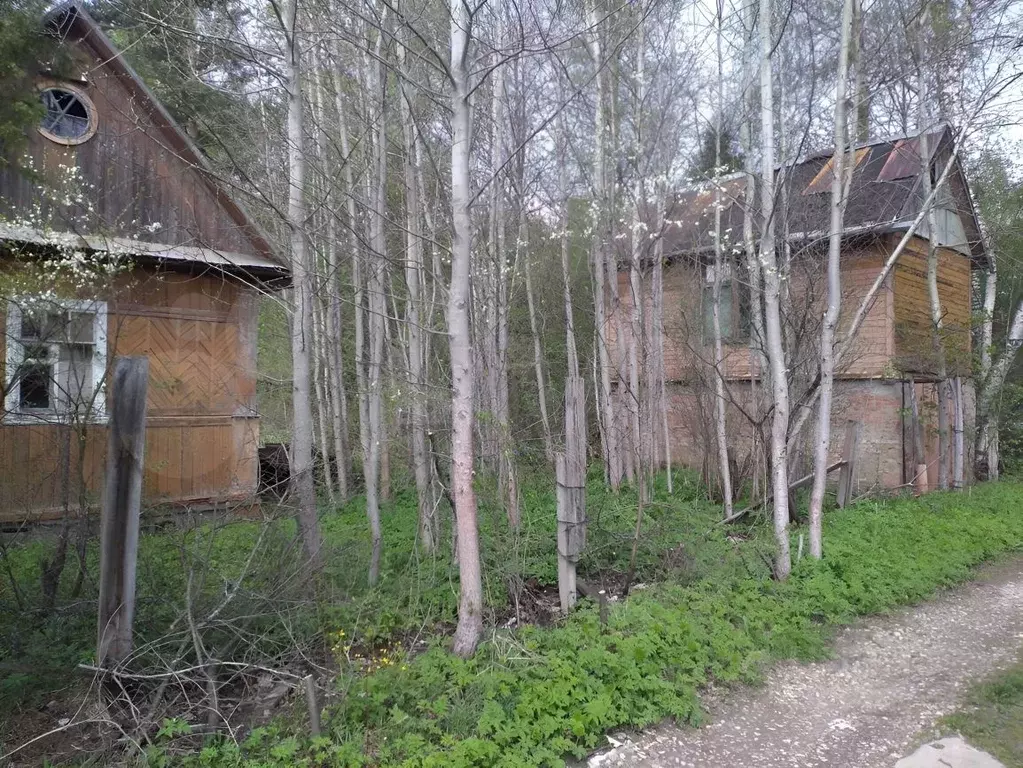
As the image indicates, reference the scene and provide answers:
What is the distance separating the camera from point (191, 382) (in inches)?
383

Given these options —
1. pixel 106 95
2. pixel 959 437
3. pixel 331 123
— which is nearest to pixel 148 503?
pixel 106 95

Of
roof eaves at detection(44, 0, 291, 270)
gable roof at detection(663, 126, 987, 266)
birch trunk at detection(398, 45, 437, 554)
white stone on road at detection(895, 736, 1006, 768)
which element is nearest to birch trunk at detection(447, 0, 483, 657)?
birch trunk at detection(398, 45, 437, 554)

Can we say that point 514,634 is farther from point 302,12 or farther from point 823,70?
point 823,70

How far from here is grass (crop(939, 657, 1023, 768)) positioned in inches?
167

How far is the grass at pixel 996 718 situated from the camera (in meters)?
4.25

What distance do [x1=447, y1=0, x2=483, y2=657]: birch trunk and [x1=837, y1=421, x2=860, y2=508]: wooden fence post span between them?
7.67 meters

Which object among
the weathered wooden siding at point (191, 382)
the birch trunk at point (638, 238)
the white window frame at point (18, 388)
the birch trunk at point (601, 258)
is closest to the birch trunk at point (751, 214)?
the birch trunk at point (638, 238)

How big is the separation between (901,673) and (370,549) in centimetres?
486

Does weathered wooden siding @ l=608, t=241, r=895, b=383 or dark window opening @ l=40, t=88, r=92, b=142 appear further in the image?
weathered wooden siding @ l=608, t=241, r=895, b=383

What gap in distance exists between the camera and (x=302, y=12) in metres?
7.77

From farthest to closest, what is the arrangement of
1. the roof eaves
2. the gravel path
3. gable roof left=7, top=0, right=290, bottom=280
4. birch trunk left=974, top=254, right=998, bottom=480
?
birch trunk left=974, top=254, right=998, bottom=480 < the roof eaves < gable roof left=7, top=0, right=290, bottom=280 < the gravel path

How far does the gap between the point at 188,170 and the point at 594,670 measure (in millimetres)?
8570

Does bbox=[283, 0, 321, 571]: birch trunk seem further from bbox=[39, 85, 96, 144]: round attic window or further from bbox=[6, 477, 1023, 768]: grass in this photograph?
bbox=[39, 85, 96, 144]: round attic window

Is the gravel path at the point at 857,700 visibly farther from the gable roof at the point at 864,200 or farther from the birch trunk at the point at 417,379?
the gable roof at the point at 864,200
